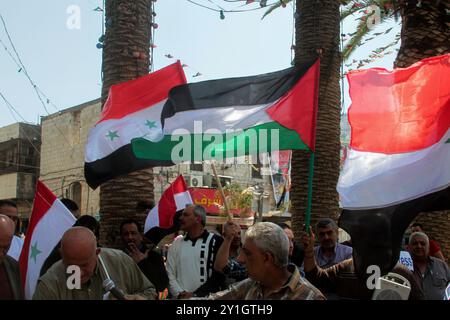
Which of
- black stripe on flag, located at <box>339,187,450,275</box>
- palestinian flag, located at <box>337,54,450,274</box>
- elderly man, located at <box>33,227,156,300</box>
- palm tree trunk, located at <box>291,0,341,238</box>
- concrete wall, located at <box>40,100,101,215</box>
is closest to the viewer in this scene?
elderly man, located at <box>33,227,156,300</box>

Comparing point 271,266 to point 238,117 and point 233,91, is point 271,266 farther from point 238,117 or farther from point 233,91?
point 233,91

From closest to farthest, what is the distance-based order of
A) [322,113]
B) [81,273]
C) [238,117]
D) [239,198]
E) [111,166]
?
[81,273], [238,117], [111,166], [322,113], [239,198]

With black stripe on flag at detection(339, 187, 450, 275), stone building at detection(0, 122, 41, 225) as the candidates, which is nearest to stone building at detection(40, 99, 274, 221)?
stone building at detection(0, 122, 41, 225)

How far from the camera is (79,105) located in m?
29.6

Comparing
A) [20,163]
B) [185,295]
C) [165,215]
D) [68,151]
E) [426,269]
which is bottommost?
[185,295]

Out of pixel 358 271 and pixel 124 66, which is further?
pixel 124 66

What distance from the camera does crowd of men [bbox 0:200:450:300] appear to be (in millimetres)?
3330

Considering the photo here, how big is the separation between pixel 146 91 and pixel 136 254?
2.03 metres


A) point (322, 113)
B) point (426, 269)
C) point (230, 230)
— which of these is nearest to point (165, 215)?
point (230, 230)

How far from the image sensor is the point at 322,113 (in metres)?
8.12

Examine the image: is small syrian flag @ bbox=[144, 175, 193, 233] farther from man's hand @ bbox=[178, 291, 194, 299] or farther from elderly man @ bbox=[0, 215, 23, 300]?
elderly man @ bbox=[0, 215, 23, 300]

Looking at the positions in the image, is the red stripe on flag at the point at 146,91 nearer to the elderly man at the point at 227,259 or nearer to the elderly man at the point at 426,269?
the elderly man at the point at 227,259

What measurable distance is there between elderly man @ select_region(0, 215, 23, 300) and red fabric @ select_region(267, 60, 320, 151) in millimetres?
2865
